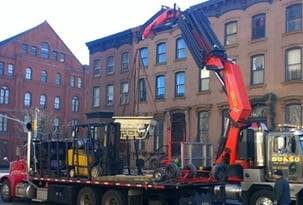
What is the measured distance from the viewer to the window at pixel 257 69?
1133 inches

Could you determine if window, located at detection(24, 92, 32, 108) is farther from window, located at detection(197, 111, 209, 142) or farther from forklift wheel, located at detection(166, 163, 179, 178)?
forklift wheel, located at detection(166, 163, 179, 178)

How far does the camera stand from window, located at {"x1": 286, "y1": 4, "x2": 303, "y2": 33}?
27109mm

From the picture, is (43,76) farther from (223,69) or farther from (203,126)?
(223,69)

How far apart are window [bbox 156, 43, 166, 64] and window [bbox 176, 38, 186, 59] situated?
1.45 metres

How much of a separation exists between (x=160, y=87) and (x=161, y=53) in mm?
2593

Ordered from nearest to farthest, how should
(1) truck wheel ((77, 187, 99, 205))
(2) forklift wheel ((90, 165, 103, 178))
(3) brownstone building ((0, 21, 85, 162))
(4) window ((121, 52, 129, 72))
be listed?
1. (1) truck wheel ((77, 187, 99, 205))
2. (2) forklift wheel ((90, 165, 103, 178))
3. (4) window ((121, 52, 129, 72))
4. (3) brownstone building ((0, 21, 85, 162))

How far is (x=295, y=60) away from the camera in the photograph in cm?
2712

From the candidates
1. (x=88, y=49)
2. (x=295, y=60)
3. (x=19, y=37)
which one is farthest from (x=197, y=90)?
(x=19, y=37)

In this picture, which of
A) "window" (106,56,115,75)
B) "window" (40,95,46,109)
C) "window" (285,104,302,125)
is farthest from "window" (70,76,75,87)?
"window" (285,104,302,125)

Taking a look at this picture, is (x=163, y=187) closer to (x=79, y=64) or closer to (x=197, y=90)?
(x=197, y=90)

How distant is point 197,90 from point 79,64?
139ft

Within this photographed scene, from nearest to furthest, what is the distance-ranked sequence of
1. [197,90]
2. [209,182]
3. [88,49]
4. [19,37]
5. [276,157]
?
[209,182], [276,157], [197,90], [88,49], [19,37]

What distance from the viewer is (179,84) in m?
34.2

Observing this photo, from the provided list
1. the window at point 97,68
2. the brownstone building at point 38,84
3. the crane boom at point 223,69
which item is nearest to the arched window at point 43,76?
the brownstone building at point 38,84
